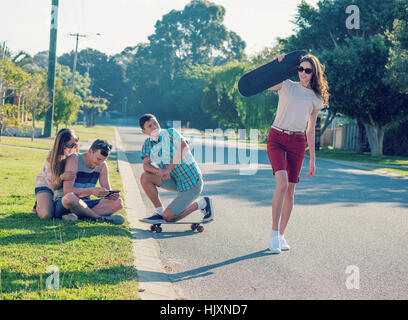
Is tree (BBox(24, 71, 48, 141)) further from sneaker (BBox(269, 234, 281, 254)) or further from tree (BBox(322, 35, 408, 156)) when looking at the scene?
sneaker (BBox(269, 234, 281, 254))

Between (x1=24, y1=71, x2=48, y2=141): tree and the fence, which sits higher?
(x1=24, y1=71, x2=48, y2=141): tree

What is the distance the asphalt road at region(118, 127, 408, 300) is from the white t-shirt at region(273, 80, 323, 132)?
1.41 m

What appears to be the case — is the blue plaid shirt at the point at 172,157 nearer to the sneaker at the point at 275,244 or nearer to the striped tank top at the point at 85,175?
the striped tank top at the point at 85,175

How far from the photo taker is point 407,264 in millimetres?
5445

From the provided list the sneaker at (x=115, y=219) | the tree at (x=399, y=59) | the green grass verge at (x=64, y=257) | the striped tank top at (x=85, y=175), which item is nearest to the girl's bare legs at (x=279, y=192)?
the green grass verge at (x=64, y=257)

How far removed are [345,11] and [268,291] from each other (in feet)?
101

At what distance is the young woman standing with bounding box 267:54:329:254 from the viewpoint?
5793 mm

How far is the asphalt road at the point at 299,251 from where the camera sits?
4.54m

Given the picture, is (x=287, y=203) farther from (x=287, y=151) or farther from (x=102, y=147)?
(x=102, y=147)

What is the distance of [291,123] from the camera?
19.0ft

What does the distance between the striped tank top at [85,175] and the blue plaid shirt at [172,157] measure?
0.68 metres

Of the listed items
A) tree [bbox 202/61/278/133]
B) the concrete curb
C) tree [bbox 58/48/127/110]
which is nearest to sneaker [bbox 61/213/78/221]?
the concrete curb

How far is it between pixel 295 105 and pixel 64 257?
9.35 feet
